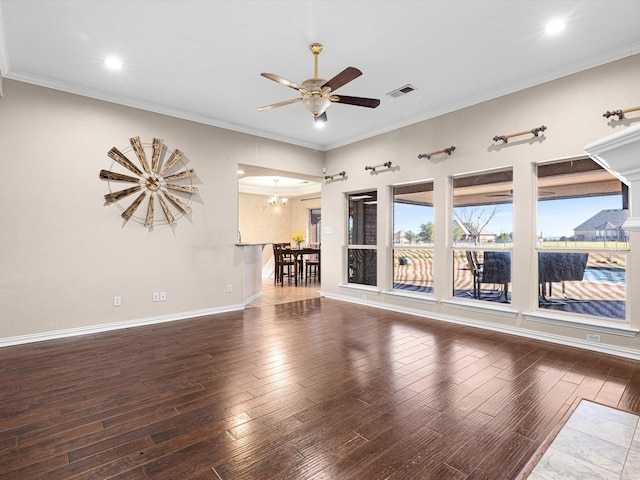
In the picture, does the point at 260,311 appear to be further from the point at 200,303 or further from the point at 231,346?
the point at 231,346

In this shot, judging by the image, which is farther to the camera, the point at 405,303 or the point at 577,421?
the point at 405,303

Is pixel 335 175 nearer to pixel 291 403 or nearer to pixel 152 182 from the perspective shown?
pixel 152 182

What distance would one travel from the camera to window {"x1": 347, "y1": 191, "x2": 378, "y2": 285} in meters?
5.95

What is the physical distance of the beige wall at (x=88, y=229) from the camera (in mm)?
3715

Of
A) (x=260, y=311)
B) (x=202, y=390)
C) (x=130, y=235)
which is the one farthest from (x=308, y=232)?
(x=202, y=390)

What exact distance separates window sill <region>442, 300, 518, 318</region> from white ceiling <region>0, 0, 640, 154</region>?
8.59 feet

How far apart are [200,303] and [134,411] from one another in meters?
2.85

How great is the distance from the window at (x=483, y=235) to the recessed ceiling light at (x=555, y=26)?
1586 mm

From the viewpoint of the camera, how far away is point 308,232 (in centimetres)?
1115

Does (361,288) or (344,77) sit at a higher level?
(344,77)

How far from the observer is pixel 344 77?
2.74 metres

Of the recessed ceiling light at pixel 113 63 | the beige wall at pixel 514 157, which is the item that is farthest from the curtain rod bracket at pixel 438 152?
the recessed ceiling light at pixel 113 63

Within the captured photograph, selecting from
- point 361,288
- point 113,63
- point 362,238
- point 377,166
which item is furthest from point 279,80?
point 361,288

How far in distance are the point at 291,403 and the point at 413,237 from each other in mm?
3676
